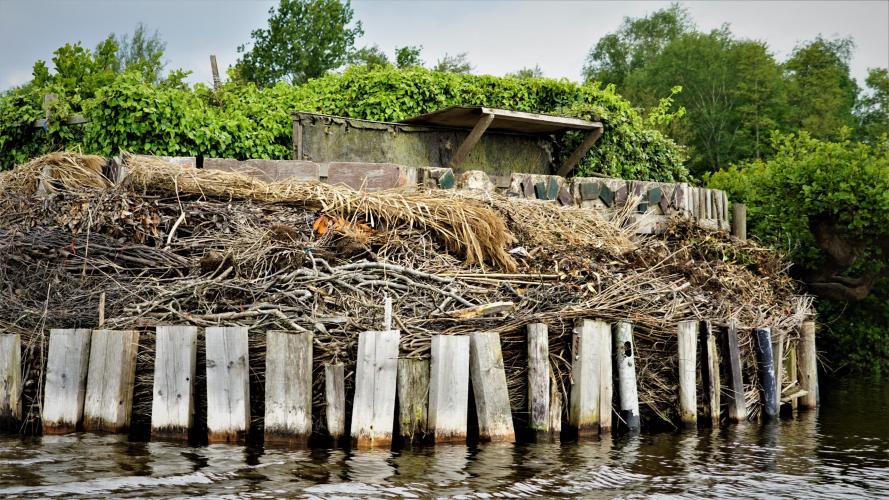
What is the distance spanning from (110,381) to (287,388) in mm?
1517

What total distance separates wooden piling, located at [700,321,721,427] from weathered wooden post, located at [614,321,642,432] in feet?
3.13

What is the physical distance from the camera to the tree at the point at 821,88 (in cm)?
3625

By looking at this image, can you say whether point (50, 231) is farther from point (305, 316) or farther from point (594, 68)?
point (594, 68)

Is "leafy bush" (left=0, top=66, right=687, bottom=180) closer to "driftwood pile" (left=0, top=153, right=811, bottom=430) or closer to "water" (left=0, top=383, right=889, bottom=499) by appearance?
"driftwood pile" (left=0, top=153, right=811, bottom=430)

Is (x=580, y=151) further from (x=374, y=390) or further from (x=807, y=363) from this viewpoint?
(x=374, y=390)

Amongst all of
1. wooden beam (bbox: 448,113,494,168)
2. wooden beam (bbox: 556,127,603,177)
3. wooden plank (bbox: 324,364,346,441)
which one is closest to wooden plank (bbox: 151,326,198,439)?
wooden plank (bbox: 324,364,346,441)

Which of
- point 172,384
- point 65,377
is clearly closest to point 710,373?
point 172,384

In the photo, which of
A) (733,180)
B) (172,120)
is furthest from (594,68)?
(172,120)

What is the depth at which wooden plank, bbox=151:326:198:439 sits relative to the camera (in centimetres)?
732

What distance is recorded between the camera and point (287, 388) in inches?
284

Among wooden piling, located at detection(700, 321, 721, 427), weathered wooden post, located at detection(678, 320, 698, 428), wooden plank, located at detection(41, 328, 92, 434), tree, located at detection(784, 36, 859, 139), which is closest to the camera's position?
wooden plank, located at detection(41, 328, 92, 434)

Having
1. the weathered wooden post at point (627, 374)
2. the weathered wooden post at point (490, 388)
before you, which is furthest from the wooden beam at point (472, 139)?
the weathered wooden post at point (490, 388)

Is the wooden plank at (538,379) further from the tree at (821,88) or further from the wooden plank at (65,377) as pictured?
the tree at (821,88)

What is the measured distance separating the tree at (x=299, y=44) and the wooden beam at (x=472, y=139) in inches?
905
